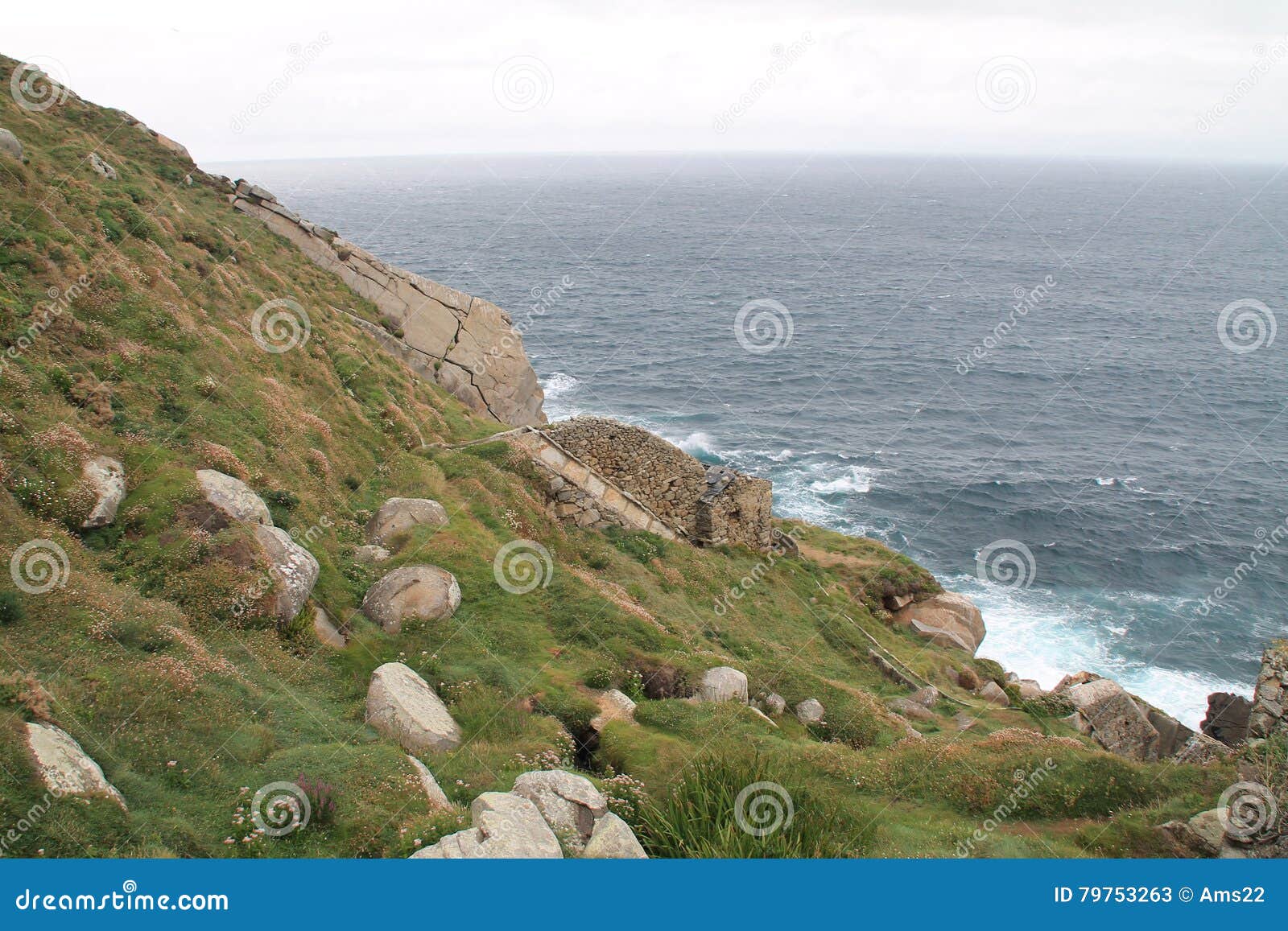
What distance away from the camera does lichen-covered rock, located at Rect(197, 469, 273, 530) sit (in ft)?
56.5

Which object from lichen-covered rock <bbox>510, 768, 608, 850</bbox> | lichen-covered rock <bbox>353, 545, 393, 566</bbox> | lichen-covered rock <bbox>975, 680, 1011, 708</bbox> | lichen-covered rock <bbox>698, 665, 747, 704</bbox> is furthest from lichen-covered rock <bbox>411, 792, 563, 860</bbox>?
lichen-covered rock <bbox>975, 680, 1011, 708</bbox>

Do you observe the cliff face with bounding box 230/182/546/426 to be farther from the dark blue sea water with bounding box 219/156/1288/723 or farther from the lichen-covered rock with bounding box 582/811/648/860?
the lichen-covered rock with bounding box 582/811/648/860

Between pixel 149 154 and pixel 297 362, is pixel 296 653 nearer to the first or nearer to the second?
pixel 297 362

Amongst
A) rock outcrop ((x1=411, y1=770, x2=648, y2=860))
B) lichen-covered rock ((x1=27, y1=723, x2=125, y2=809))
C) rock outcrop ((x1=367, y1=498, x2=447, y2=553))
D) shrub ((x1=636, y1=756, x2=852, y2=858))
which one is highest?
rock outcrop ((x1=367, y1=498, x2=447, y2=553))

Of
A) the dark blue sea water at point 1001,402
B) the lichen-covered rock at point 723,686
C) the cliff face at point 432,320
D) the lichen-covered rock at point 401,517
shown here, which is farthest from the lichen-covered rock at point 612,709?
the dark blue sea water at point 1001,402

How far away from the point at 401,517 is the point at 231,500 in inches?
211

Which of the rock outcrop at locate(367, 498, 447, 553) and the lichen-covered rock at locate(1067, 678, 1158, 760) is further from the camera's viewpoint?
the lichen-covered rock at locate(1067, 678, 1158, 760)

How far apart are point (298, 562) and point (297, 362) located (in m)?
12.8

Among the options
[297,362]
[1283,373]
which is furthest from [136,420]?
[1283,373]

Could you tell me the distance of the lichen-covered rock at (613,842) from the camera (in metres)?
11.5

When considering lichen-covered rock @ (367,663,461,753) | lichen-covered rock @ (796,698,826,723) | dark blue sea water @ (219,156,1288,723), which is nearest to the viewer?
lichen-covered rock @ (367,663,461,753)

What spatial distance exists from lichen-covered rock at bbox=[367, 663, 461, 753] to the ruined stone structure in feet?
54.4

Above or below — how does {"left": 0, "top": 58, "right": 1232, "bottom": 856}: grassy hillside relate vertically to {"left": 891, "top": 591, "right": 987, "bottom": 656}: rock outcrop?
below

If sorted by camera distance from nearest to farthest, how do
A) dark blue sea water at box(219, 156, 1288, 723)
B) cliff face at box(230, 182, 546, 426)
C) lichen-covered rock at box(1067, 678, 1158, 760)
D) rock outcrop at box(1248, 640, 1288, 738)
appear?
rock outcrop at box(1248, 640, 1288, 738), lichen-covered rock at box(1067, 678, 1158, 760), cliff face at box(230, 182, 546, 426), dark blue sea water at box(219, 156, 1288, 723)
